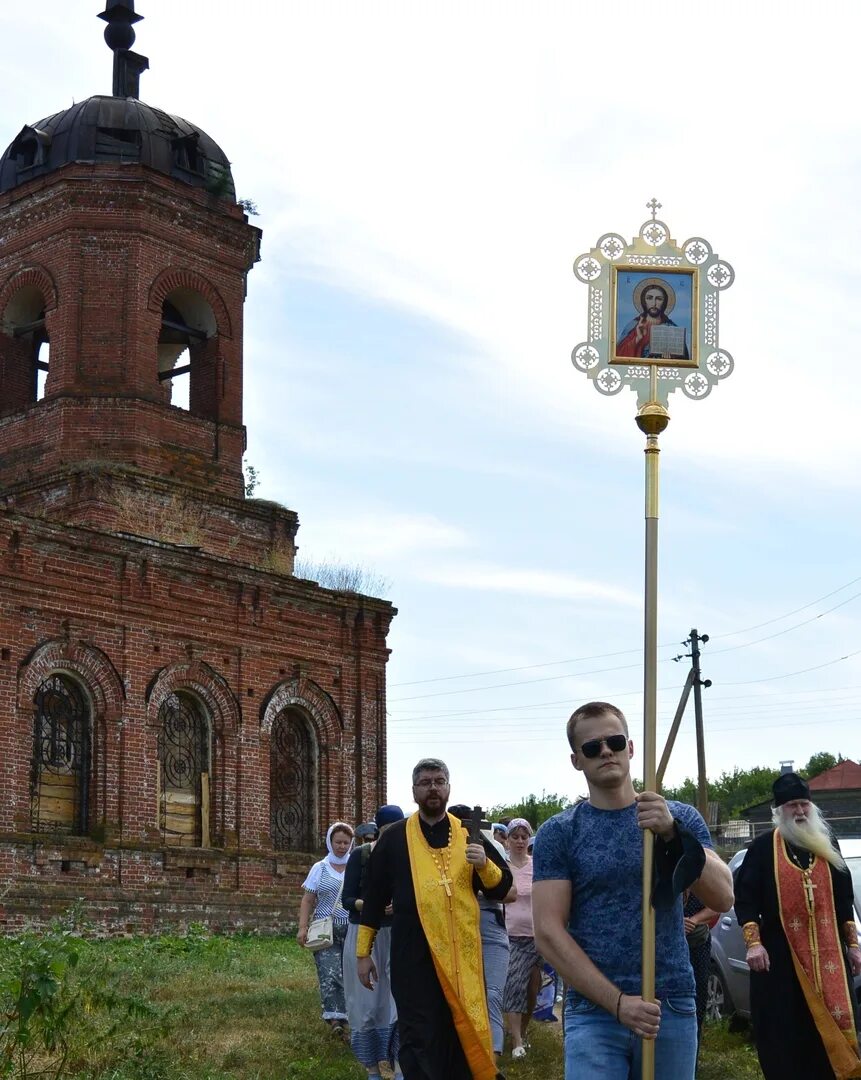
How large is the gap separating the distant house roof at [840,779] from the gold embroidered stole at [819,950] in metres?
60.2

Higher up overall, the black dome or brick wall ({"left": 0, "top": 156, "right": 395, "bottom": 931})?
the black dome

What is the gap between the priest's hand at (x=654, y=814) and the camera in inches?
206

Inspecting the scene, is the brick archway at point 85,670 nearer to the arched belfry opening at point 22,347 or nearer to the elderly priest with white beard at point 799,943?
the arched belfry opening at point 22,347

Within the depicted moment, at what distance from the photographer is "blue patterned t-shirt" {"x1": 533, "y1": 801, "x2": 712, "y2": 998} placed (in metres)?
5.42

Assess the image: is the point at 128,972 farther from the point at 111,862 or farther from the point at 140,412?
the point at 140,412

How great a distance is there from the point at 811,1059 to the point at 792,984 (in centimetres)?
35

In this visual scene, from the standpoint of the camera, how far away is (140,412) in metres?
25.5

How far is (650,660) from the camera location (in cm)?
600

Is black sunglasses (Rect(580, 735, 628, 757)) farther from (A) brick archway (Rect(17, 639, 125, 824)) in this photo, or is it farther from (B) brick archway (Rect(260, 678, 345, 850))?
(B) brick archway (Rect(260, 678, 345, 850))

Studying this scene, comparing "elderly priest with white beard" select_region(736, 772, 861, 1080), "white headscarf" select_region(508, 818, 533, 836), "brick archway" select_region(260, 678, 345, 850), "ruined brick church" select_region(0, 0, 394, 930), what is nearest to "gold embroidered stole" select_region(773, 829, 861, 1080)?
"elderly priest with white beard" select_region(736, 772, 861, 1080)

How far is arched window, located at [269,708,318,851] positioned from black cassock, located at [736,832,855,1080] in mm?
17971

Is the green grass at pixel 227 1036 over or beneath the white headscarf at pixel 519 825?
beneath

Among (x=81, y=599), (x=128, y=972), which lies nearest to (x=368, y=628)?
(x=81, y=599)

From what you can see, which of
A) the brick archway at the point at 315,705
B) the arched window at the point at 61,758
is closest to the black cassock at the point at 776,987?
the arched window at the point at 61,758
